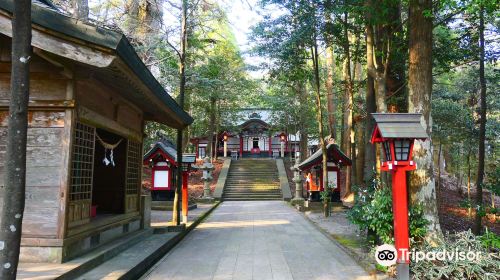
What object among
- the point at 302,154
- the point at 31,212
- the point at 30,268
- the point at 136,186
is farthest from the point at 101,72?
the point at 302,154

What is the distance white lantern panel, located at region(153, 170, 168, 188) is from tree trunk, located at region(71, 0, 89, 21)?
30.2 feet

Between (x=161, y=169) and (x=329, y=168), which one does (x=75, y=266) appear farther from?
(x=329, y=168)

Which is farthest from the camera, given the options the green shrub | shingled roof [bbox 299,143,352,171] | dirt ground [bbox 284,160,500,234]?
shingled roof [bbox 299,143,352,171]

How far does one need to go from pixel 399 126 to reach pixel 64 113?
4.68 m

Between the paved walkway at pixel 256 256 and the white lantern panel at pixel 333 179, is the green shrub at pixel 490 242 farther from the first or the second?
the white lantern panel at pixel 333 179

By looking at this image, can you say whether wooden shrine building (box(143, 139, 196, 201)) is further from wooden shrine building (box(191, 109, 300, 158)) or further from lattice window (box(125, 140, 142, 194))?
wooden shrine building (box(191, 109, 300, 158))

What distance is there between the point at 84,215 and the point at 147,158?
43.4 feet

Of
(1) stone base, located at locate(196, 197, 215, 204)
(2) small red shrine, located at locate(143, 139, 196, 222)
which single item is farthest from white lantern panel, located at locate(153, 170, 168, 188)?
(1) stone base, located at locate(196, 197, 215, 204)

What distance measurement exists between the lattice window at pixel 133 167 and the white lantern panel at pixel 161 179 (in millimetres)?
9934

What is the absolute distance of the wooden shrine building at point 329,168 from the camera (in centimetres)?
1800

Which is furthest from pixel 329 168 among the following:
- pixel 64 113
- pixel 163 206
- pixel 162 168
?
pixel 64 113

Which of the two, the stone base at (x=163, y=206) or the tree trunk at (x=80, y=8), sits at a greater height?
the tree trunk at (x=80, y=8)

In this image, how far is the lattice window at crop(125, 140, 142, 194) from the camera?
8.82 meters

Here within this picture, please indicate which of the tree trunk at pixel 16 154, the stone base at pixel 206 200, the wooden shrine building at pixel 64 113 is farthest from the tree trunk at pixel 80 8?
the stone base at pixel 206 200
